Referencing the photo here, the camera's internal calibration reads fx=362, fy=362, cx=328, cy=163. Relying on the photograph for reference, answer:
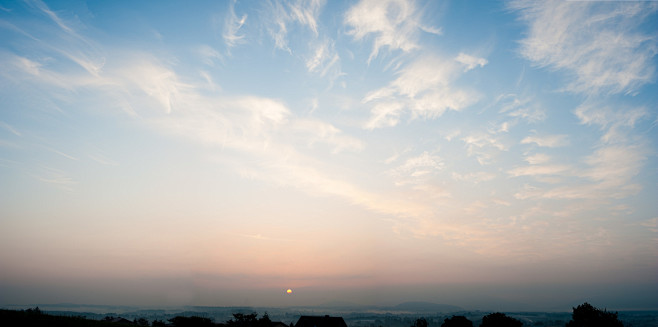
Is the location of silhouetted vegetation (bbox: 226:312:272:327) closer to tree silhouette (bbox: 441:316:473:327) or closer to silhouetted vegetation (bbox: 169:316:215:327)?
silhouetted vegetation (bbox: 169:316:215:327)

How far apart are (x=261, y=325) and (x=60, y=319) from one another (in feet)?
127

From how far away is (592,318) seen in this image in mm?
67000

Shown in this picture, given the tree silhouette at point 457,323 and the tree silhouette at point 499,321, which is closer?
the tree silhouette at point 499,321

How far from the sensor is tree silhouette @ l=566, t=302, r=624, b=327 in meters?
65.4

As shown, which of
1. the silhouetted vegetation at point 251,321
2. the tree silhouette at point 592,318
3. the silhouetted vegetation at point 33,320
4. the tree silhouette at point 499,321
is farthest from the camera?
the silhouetted vegetation at point 251,321

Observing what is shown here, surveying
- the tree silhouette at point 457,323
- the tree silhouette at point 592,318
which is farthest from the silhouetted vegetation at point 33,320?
the tree silhouette at point 592,318

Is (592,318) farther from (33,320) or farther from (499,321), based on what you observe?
(33,320)

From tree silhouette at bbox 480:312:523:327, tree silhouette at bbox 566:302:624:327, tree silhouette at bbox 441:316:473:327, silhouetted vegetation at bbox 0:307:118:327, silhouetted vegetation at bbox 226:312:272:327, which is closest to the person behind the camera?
silhouetted vegetation at bbox 0:307:118:327

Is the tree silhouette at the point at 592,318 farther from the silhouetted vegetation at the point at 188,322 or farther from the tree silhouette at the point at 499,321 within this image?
the silhouetted vegetation at the point at 188,322

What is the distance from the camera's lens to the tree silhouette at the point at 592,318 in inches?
2576

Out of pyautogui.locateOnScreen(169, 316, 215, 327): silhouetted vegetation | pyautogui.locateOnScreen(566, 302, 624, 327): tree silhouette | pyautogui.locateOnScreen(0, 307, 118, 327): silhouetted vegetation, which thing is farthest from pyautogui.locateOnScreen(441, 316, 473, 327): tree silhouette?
pyautogui.locateOnScreen(0, 307, 118, 327): silhouetted vegetation

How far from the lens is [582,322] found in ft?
221

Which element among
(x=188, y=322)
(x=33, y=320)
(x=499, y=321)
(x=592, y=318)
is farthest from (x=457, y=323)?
(x=33, y=320)

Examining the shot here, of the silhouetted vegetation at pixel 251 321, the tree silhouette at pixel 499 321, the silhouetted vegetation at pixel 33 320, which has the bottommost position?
the silhouetted vegetation at pixel 251 321
